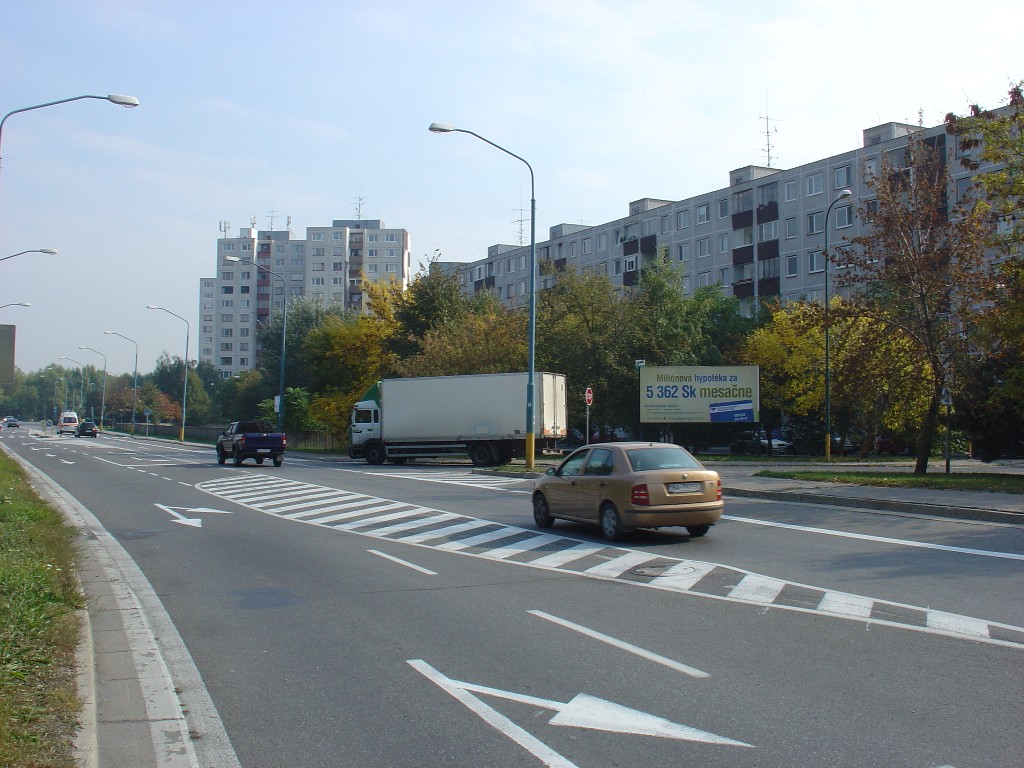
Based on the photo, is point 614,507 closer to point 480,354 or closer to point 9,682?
point 9,682

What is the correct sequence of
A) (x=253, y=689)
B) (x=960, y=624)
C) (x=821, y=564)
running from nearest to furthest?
(x=253, y=689) → (x=960, y=624) → (x=821, y=564)

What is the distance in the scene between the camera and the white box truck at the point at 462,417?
36969 mm

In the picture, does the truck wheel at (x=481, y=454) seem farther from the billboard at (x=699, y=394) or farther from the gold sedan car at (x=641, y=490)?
the gold sedan car at (x=641, y=490)

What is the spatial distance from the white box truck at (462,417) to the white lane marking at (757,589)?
25.0 meters

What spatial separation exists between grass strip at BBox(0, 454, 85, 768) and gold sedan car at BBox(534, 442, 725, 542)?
7.08 meters

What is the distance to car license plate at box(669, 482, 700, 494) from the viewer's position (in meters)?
13.3

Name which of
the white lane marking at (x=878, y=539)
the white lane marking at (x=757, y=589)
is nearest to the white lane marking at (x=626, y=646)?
the white lane marking at (x=757, y=589)

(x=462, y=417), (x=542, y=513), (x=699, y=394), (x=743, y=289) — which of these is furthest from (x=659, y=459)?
(x=743, y=289)

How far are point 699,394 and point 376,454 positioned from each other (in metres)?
14.6

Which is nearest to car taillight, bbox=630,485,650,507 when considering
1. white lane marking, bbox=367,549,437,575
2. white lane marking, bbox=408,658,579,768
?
white lane marking, bbox=367,549,437,575

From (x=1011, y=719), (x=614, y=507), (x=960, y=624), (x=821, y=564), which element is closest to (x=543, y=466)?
(x=614, y=507)

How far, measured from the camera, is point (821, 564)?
1153 cm

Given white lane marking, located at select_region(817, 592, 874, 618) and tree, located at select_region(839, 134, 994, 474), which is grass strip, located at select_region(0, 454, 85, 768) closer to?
white lane marking, located at select_region(817, 592, 874, 618)

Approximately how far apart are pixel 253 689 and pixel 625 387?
1613 inches
